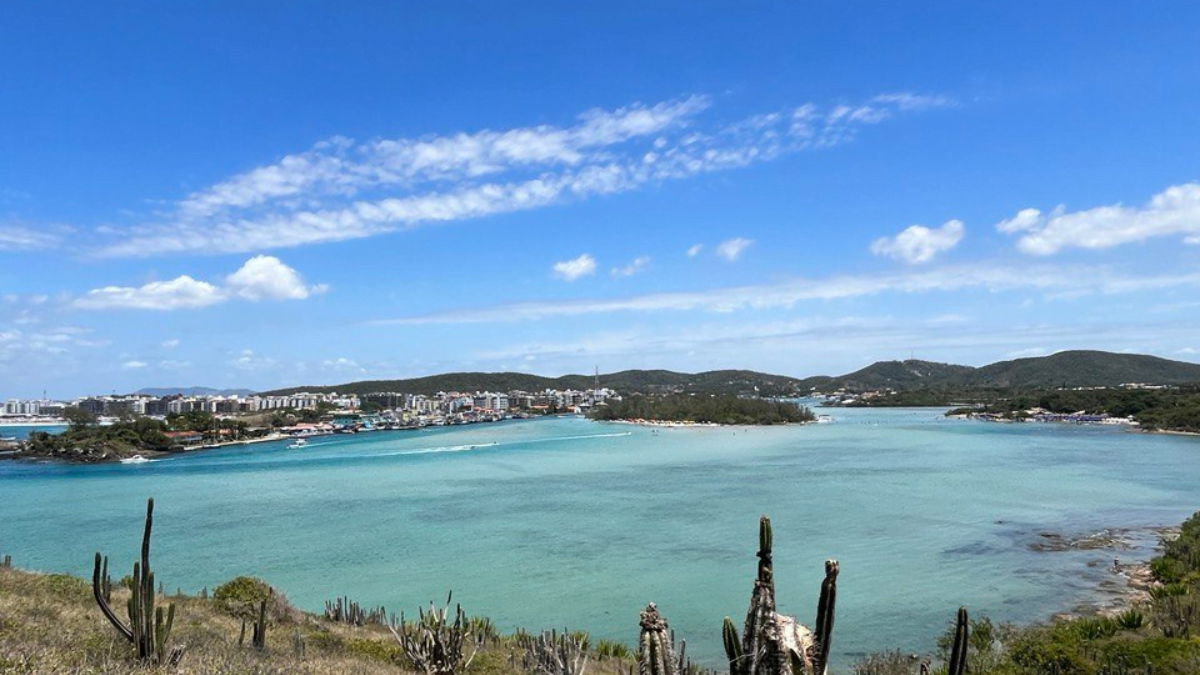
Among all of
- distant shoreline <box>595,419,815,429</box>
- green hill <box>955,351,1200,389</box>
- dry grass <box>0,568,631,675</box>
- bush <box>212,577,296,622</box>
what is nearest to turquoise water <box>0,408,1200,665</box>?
bush <box>212,577,296,622</box>

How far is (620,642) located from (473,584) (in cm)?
728

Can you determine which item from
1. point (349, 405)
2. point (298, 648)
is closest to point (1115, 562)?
point (298, 648)

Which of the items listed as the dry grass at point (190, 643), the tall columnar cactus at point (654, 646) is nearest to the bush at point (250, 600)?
the dry grass at point (190, 643)

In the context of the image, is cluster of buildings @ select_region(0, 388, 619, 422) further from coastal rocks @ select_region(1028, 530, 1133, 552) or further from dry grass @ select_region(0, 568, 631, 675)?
dry grass @ select_region(0, 568, 631, 675)

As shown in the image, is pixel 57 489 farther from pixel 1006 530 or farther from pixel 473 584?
pixel 1006 530

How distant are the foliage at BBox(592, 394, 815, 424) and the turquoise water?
49.5 m

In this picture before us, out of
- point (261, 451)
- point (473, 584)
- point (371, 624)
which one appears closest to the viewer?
point (371, 624)

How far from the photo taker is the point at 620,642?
1697cm

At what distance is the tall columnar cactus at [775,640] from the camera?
4109 millimetres

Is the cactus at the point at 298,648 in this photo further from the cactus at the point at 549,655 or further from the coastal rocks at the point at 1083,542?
Result: the coastal rocks at the point at 1083,542

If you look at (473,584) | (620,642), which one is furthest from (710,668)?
(473,584)

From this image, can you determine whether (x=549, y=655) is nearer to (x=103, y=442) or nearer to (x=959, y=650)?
(x=959, y=650)

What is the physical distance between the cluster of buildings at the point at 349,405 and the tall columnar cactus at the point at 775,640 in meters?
140

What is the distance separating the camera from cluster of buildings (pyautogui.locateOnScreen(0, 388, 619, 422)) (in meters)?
153
